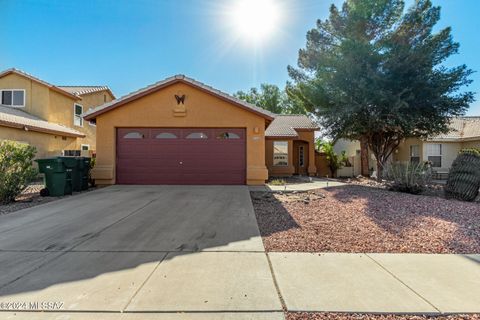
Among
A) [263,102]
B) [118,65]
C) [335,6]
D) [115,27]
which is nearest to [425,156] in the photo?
[335,6]

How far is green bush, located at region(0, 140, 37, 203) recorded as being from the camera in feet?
27.4

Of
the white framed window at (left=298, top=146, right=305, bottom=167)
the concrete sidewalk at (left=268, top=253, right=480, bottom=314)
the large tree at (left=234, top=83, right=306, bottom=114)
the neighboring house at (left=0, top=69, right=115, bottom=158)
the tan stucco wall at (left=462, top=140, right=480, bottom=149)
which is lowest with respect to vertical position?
the concrete sidewalk at (left=268, top=253, right=480, bottom=314)

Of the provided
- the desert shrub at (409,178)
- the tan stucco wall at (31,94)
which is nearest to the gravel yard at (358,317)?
the desert shrub at (409,178)

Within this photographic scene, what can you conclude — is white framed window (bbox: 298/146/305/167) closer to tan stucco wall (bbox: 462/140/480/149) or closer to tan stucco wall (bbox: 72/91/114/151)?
tan stucco wall (bbox: 462/140/480/149)

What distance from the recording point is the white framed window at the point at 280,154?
1848 cm

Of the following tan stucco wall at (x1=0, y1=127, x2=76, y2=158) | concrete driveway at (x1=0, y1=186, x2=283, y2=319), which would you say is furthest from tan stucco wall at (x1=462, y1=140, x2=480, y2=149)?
tan stucco wall at (x1=0, y1=127, x2=76, y2=158)

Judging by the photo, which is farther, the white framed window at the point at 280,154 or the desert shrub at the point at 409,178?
the white framed window at the point at 280,154

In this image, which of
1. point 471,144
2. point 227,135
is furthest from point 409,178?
point 471,144

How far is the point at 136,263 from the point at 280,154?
15304 millimetres

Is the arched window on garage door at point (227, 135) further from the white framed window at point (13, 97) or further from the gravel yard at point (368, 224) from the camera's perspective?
the white framed window at point (13, 97)

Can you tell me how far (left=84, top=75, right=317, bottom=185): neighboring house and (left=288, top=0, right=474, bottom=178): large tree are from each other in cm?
462

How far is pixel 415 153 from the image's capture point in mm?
18891

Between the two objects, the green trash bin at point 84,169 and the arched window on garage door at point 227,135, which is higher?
the arched window on garage door at point 227,135

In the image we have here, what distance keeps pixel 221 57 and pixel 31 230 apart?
47.6ft
